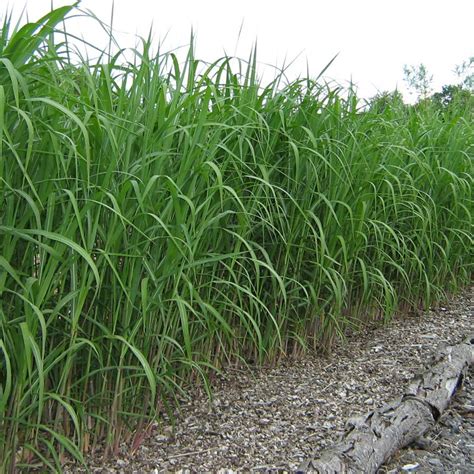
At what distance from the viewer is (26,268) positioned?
157 centimetres

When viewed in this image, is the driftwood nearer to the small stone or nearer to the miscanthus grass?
the small stone

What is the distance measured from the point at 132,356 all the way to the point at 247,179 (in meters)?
0.90

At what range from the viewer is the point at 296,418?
7.41 feet

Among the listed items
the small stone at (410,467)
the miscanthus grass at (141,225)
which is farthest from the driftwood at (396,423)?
the miscanthus grass at (141,225)

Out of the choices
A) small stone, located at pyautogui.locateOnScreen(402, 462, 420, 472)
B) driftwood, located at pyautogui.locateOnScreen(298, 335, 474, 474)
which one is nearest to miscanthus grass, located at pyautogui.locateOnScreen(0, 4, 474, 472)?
driftwood, located at pyautogui.locateOnScreen(298, 335, 474, 474)

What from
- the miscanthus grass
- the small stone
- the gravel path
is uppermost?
the miscanthus grass

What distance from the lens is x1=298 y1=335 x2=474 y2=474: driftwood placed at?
73.9 inches

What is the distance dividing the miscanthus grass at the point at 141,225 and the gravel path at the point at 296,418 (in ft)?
0.31

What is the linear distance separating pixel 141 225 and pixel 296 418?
39.4 inches

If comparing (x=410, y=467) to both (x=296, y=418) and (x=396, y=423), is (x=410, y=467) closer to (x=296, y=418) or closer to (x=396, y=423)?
(x=396, y=423)

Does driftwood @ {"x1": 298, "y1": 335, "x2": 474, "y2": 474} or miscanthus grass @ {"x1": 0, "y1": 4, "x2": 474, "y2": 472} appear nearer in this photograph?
miscanthus grass @ {"x1": 0, "y1": 4, "x2": 474, "y2": 472}

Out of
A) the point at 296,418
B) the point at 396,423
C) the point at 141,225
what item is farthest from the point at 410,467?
the point at 141,225

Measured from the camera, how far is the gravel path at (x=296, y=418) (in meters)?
1.92

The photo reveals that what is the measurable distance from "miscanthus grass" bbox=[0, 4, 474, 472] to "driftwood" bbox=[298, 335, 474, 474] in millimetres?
487
